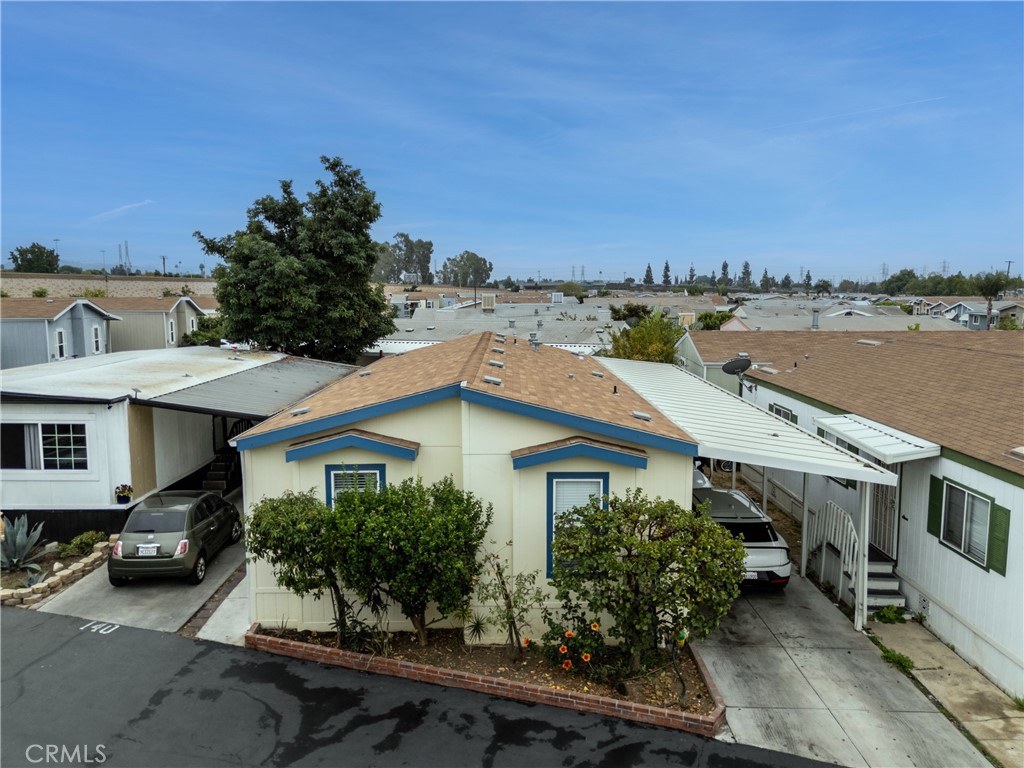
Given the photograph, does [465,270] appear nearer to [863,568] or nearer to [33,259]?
[33,259]

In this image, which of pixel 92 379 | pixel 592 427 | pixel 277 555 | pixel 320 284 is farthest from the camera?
pixel 320 284

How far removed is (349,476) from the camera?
998 centimetres

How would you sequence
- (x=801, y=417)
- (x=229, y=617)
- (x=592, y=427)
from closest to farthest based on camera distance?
(x=592, y=427), (x=229, y=617), (x=801, y=417)

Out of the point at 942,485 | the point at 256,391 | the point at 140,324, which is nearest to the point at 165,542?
the point at 256,391

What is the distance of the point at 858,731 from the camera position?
311 inches

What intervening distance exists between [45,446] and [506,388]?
34.9ft

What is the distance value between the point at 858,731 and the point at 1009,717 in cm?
207

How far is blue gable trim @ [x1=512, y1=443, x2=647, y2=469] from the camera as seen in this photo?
30.6 feet

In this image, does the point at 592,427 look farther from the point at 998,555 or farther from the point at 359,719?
the point at 998,555

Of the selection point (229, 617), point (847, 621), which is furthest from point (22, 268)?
point (847, 621)

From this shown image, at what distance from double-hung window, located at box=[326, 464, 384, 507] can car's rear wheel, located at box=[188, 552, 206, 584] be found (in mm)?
4012

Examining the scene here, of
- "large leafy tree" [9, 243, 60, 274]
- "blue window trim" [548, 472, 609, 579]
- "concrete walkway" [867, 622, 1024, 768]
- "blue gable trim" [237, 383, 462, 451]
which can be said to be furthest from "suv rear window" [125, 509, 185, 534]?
"large leafy tree" [9, 243, 60, 274]

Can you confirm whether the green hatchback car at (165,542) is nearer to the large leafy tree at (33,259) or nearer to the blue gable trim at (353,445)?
the blue gable trim at (353,445)

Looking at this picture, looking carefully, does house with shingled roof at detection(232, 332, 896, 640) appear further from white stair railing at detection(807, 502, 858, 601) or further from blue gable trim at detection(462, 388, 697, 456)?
white stair railing at detection(807, 502, 858, 601)
